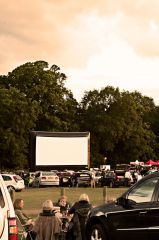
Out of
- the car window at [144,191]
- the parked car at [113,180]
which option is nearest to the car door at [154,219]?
the car window at [144,191]

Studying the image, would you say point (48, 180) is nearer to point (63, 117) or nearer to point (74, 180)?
point (74, 180)

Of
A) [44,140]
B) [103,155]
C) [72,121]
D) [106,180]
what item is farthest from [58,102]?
[106,180]

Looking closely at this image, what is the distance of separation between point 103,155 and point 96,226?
8830 cm

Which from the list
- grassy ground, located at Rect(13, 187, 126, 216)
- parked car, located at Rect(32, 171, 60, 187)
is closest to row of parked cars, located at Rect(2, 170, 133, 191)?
parked car, located at Rect(32, 171, 60, 187)

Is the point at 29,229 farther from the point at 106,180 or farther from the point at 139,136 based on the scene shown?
the point at 139,136

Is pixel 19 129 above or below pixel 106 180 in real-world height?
above

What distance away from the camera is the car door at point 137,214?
10.7 m

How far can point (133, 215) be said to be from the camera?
10914mm

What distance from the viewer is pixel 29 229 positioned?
40.4ft

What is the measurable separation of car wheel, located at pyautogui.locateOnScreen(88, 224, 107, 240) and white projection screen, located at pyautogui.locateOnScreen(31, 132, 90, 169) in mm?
54596

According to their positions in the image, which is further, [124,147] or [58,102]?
[124,147]

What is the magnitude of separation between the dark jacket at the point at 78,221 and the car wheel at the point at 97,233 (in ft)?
0.90

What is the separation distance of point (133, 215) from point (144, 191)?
459 mm

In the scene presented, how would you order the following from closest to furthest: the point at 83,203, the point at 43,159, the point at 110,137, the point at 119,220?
the point at 119,220, the point at 83,203, the point at 43,159, the point at 110,137
